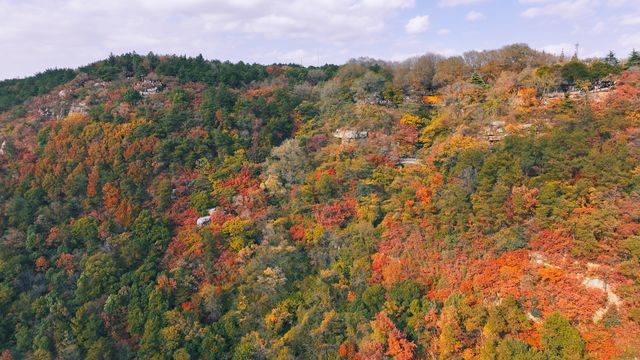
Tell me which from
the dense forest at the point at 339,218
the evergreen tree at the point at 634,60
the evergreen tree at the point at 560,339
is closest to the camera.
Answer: the evergreen tree at the point at 560,339

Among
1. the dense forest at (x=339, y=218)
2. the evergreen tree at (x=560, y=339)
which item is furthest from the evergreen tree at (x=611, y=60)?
the evergreen tree at (x=560, y=339)

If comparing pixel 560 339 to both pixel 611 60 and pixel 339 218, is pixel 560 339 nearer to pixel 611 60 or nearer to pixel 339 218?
pixel 339 218

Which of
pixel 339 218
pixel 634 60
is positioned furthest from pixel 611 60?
pixel 339 218

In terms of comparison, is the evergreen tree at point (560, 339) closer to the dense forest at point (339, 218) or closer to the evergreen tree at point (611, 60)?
the dense forest at point (339, 218)

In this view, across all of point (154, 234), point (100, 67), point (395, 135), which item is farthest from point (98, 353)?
point (100, 67)

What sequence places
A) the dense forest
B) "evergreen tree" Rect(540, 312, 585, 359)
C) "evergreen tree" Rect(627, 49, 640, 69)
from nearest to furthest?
"evergreen tree" Rect(540, 312, 585, 359) < the dense forest < "evergreen tree" Rect(627, 49, 640, 69)

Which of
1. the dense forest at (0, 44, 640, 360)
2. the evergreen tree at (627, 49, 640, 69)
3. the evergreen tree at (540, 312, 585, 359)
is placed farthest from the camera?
the evergreen tree at (627, 49, 640, 69)

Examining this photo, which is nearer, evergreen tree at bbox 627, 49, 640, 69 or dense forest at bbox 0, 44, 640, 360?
dense forest at bbox 0, 44, 640, 360

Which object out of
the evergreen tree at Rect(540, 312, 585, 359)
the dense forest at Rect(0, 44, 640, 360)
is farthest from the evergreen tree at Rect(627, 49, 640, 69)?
the evergreen tree at Rect(540, 312, 585, 359)

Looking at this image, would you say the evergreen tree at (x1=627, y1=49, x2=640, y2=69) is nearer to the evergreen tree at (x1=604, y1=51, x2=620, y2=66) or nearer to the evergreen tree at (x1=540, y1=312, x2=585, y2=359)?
the evergreen tree at (x1=604, y1=51, x2=620, y2=66)
